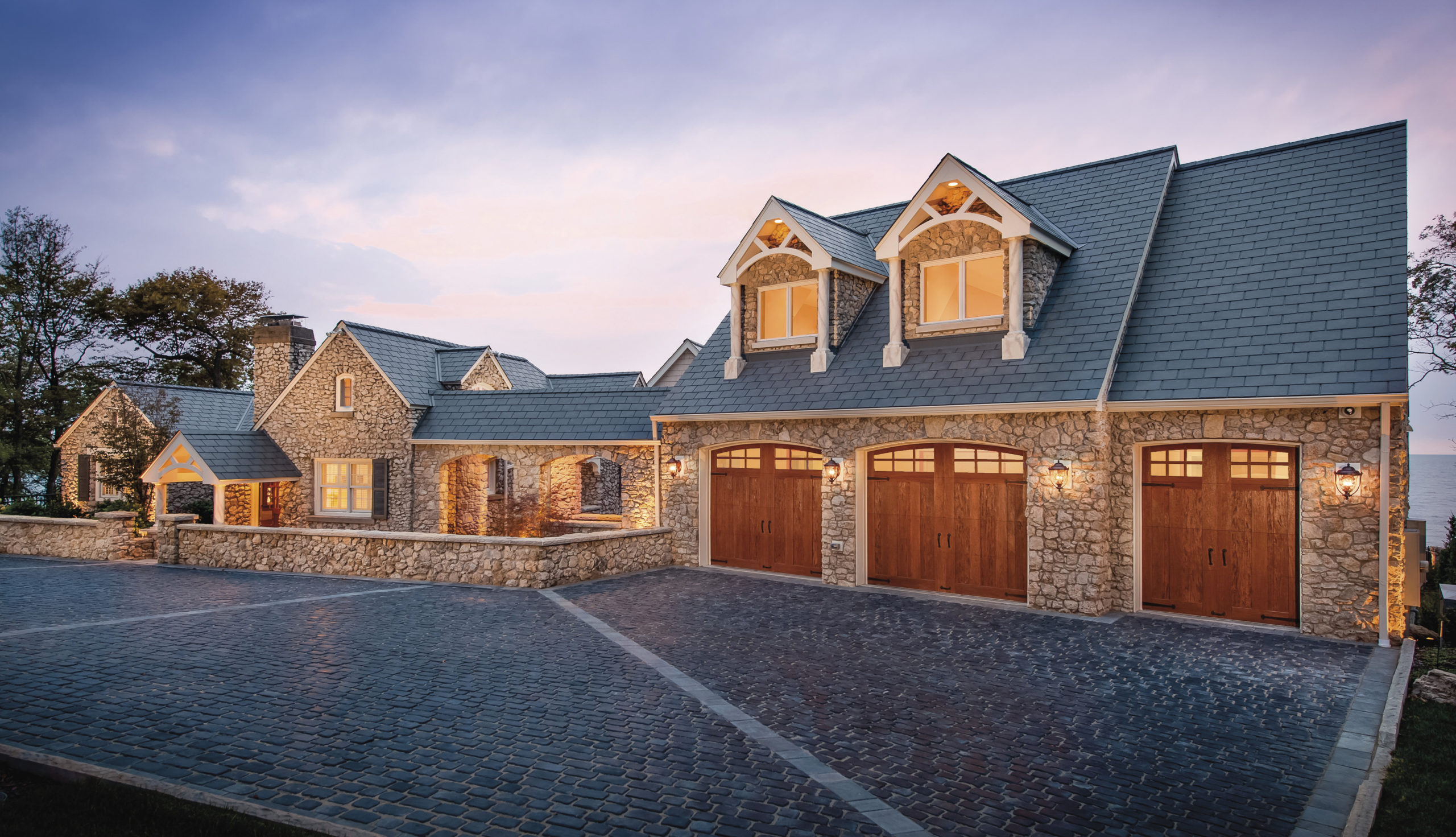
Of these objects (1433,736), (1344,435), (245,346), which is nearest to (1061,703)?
(1433,736)

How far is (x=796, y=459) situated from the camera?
14156 mm

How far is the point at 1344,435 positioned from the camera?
370 inches

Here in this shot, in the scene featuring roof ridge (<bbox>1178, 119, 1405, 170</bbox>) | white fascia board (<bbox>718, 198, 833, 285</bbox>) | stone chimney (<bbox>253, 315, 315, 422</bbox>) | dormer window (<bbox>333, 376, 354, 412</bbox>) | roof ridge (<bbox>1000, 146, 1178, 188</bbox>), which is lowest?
dormer window (<bbox>333, 376, 354, 412</bbox>)

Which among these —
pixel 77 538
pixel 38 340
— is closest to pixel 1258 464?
pixel 77 538

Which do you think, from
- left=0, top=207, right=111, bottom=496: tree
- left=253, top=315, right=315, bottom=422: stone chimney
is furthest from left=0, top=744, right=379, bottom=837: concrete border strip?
left=0, top=207, right=111, bottom=496: tree

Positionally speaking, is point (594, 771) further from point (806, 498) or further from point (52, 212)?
point (52, 212)

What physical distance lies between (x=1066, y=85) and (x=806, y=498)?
9694 mm

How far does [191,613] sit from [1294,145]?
1983 centimetres

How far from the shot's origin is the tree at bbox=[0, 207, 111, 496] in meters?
25.7

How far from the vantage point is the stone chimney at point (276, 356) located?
22.0 metres

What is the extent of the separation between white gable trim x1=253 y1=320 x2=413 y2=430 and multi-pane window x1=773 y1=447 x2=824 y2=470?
1092 cm

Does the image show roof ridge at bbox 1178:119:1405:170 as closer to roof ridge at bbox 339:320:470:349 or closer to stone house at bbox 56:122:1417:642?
stone house at bbox 56:122:1417:642

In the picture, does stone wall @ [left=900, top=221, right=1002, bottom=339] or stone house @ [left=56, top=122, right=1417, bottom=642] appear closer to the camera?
stone house @ [left=56, top=122, right=1417, bottom=642]

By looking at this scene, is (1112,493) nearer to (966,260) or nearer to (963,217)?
(966,260)
